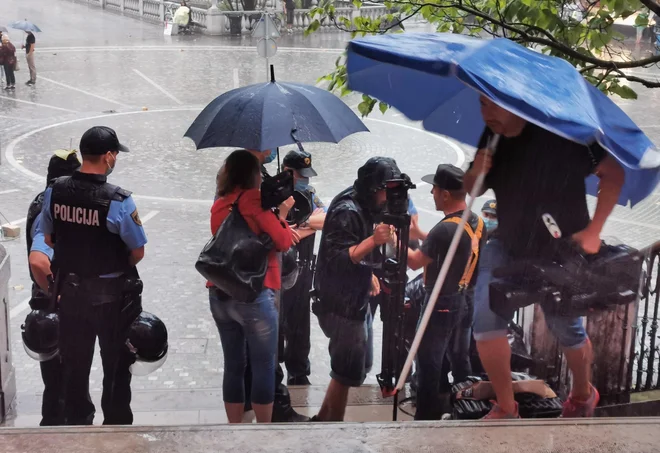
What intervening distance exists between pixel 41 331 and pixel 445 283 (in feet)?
7.14

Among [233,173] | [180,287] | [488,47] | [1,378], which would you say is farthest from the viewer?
[180,287]

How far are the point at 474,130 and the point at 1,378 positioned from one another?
137 inches

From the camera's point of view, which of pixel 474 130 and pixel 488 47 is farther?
pixel 474 130

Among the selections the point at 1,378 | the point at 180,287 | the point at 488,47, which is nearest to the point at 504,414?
the point at 488,47

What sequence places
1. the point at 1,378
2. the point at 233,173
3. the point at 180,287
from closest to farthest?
the point at 233,173, the point at 1,378, the point at 180,287

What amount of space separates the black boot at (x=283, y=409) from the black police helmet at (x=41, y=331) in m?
1.37

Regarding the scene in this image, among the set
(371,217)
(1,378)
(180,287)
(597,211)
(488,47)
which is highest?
(488,47)

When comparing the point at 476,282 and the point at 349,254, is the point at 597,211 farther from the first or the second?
the point at 349,254

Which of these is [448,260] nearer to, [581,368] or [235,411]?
[581,368]

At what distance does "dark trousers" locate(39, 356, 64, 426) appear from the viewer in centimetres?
490

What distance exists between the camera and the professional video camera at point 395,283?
4305mm

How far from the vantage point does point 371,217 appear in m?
4.59

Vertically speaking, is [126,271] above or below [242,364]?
above

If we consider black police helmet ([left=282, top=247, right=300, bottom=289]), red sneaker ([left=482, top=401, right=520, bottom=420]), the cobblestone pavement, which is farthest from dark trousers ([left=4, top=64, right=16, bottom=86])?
red sneaker ([left=482, top=401, right=520, bottom=420])
